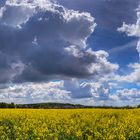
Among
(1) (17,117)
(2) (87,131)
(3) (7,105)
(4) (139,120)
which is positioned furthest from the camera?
(3) (7,105)

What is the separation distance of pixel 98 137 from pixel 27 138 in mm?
2854

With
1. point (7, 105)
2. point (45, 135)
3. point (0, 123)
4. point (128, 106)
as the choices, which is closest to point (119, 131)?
point (45, 135)

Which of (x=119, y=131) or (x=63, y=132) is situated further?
(x=63, y=132)

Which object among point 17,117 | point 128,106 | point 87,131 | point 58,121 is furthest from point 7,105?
point 87,131

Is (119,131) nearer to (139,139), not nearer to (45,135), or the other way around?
(139,139)

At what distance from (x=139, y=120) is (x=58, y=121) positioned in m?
5.35

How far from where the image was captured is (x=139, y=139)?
1933cm

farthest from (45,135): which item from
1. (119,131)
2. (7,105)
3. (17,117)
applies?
(7,105)

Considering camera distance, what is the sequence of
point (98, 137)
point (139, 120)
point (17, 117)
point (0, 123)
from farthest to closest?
point (17, 117) < point (0, 123) < point (139, 120) < point (98, 137)

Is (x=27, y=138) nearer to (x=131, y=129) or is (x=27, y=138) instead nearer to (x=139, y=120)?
(x=131, y=129)

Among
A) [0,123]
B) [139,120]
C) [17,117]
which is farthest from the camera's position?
[17,117]

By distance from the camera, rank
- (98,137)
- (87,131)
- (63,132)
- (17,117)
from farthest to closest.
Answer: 1. (17,117)
2. (87,131)
3. (63,132)
4. (98,137)

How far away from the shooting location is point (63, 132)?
21.1m

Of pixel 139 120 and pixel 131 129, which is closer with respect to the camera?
pixel 131 129
